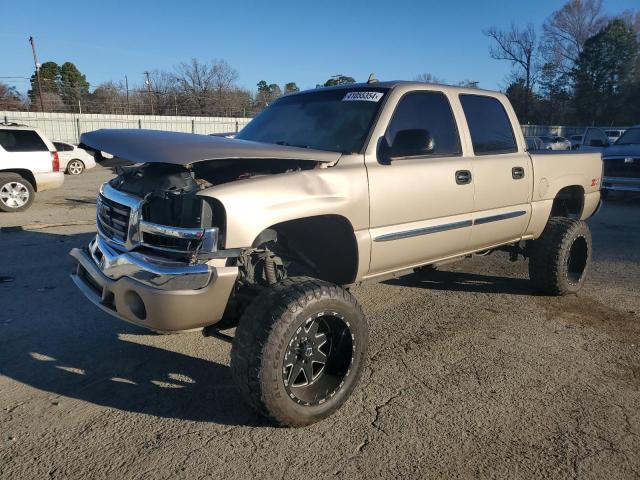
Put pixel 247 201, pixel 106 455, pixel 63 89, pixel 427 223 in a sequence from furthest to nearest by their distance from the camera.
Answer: pixel 63 89
pixel 427 223
pixel 247 201
pixel 106 455

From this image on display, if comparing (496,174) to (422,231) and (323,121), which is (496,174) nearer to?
(422,231)

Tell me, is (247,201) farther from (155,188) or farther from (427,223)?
(427,223)

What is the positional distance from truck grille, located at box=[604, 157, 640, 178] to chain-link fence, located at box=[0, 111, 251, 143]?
63.6 ft

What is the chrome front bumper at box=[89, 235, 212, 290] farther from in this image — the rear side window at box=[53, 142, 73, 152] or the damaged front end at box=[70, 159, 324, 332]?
the rear side window at box=[53, 142, 73, 152]

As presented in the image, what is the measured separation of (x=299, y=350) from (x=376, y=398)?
0.65 m

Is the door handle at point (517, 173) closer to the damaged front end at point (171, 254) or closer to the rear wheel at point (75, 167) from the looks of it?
the damaged front end at point (171, 254)

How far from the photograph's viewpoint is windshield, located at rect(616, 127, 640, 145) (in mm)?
12906

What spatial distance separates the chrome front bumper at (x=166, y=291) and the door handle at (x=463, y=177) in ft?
6.84

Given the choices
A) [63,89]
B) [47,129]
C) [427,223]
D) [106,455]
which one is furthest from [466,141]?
[63,89]

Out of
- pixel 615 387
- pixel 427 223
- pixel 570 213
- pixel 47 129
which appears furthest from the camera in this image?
pixel 47 129

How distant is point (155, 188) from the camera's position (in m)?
2.98

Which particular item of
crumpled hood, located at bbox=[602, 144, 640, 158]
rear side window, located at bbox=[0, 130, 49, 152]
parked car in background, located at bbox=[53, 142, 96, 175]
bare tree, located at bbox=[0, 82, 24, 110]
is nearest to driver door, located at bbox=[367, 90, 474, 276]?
rear side window, located at bbox=[0, 130, 49, 152]

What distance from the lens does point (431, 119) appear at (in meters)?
4.12

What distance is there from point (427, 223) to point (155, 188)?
6.55 ft
